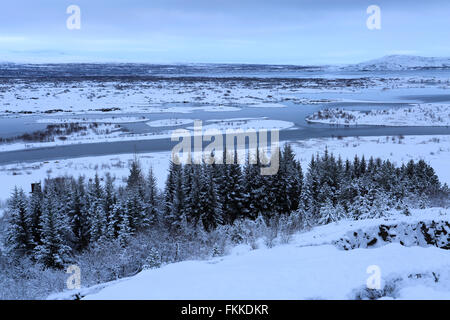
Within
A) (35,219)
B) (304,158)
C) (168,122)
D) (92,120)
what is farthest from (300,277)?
(92,120)

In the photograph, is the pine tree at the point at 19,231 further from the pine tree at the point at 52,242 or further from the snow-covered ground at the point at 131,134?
the snow-covered ground at the point at 131,134

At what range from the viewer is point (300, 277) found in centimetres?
637

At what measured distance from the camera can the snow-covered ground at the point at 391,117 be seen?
44.4 meters

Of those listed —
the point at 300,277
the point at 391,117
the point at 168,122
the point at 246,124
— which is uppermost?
the point at 391,117

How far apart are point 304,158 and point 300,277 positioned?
74.7 ft

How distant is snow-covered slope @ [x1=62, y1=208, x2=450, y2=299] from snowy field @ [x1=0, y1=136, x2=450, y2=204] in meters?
16.6

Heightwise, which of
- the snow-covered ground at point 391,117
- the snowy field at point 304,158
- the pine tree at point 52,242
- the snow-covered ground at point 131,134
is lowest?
the pine tree at point 52,242

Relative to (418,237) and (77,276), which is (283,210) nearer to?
(418,237)

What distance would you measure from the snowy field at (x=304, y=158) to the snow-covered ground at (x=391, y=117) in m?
8.93

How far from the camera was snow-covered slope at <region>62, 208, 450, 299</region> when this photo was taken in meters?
5.88

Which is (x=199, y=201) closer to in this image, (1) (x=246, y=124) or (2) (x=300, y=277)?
(2) (x=300, y=277)

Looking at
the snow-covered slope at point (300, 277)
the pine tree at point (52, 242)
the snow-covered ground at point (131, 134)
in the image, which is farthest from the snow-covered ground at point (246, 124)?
the snow-covered slope at point (300, 277)

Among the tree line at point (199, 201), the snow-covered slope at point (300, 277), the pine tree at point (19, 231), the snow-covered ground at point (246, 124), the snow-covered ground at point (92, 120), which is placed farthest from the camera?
the snow-covered ground at point (92, 120)

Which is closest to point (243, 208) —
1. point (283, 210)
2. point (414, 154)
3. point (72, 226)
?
point (283, 210)
